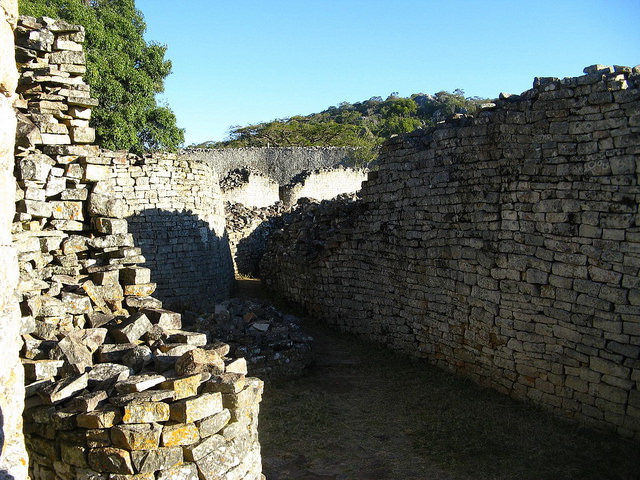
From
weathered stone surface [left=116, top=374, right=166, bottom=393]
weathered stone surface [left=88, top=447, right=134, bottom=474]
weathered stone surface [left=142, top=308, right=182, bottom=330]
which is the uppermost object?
weathered stone surface [left=142, top=308, right=182, bottom=330]

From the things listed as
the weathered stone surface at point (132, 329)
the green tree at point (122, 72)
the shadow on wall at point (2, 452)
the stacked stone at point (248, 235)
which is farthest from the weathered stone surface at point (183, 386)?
the green tree at point (122, 72)

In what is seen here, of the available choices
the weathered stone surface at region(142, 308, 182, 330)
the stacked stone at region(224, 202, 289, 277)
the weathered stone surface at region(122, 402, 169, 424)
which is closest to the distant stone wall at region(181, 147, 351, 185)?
the stacked stone at region(224, 202, 289, 277)

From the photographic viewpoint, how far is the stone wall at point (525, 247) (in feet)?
22.0

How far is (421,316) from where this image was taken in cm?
976

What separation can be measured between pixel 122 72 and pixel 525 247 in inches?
733

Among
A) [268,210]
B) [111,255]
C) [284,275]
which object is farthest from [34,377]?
[268,210]

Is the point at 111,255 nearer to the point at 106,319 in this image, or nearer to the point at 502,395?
the point at 106,319

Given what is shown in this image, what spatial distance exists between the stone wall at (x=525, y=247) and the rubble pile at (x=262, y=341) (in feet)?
6.18

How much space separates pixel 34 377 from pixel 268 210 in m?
18.9

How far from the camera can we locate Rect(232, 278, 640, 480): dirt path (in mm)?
6297

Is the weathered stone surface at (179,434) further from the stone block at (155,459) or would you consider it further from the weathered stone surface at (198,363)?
the weathered stone surface at (198,363)

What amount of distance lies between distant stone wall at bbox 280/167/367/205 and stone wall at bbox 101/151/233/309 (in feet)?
40.2

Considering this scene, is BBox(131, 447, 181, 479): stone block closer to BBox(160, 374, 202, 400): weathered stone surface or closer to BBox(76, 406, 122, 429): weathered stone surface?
BBox(76, 406, 122, 429): weathered stone surface

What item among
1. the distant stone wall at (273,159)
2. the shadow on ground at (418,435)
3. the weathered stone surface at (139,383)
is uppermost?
the distant stone wall at (273,159)
